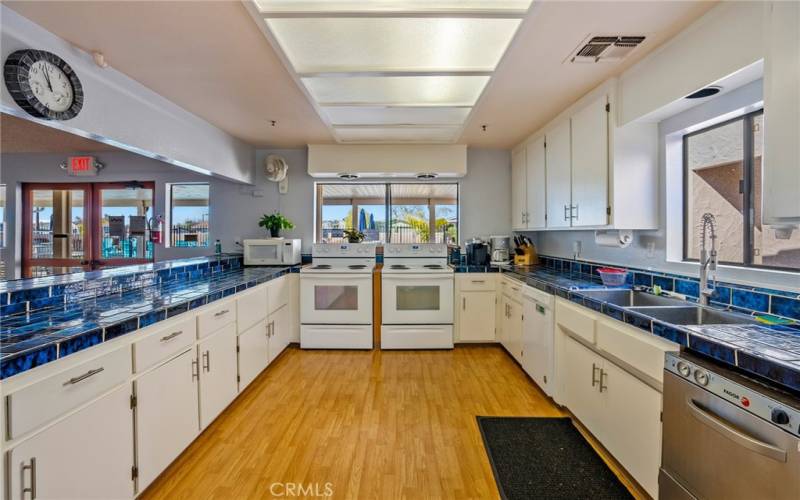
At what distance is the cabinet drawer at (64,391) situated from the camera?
3.19 ft

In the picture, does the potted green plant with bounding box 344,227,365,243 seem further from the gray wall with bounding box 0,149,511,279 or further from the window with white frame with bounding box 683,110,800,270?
the window with white frame with bounding box 683,110,800,270

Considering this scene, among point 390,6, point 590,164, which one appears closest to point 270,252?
point 390,6

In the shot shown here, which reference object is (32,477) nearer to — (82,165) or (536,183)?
(536,183)

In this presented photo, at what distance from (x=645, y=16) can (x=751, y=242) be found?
1.26m

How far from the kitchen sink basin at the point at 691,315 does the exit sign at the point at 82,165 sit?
5357 millimetres

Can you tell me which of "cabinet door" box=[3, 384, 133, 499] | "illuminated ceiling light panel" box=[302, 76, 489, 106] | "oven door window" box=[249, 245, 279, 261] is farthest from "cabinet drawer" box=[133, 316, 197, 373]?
"oven door window" box=[249, 245, 279, 261]

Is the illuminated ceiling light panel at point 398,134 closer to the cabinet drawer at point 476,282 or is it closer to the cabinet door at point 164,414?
the cabinet drawer at point 476,282

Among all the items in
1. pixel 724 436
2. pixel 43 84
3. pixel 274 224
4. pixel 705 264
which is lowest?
pixel 724 436

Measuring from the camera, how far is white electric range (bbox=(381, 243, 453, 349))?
340cm

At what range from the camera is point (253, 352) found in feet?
8.48

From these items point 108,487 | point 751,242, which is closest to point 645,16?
point 751,242

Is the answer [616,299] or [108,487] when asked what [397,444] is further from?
[616,299]

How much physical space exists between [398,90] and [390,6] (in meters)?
0.89

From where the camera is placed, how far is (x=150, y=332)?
4.92 feet
